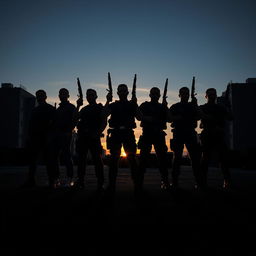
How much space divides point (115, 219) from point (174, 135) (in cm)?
330

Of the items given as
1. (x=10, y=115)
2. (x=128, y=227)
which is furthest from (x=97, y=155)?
(x=10, y=115)

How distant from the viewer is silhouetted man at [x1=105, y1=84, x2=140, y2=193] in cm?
514

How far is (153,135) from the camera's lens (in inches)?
215

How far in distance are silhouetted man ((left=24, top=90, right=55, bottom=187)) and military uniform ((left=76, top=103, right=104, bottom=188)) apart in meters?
0.81

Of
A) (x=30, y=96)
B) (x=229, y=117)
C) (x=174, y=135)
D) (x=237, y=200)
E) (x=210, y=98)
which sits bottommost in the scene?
(x=237, y=200)

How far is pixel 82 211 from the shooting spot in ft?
10.7

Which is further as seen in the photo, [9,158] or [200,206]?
[9,158]

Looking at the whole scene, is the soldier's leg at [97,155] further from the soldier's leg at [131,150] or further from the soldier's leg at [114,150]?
the soldier's leg at [131,150]

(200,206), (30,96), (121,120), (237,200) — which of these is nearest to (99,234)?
(200,206)

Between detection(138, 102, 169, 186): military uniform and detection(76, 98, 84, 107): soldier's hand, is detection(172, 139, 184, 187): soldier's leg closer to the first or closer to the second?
detection(138, 102, 169, 186): military uniform

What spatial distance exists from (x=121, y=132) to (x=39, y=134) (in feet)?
6.50

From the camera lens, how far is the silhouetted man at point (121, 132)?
514cm

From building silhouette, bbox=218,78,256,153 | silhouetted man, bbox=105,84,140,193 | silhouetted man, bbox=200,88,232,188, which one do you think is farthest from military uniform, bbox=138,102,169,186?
building silhouette, bbox=218,78,256,153

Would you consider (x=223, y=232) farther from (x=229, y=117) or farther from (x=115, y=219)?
(x=229, y=117)
